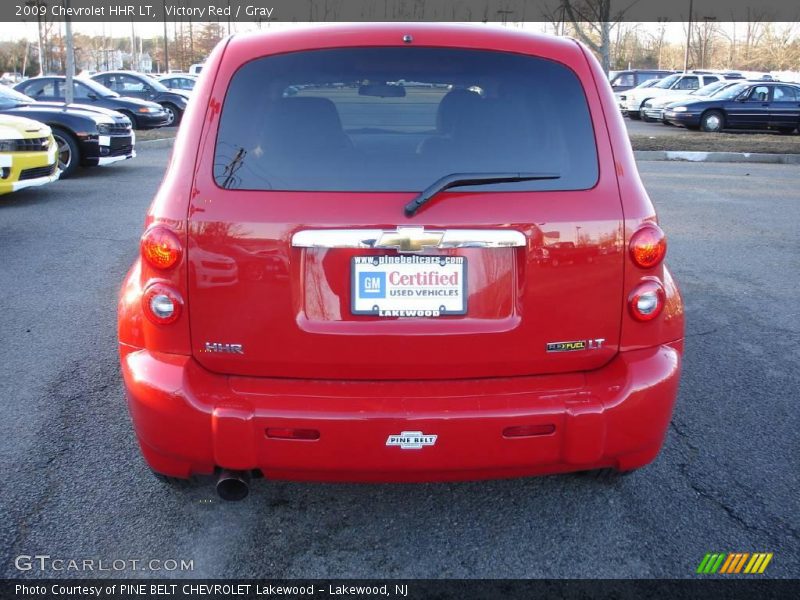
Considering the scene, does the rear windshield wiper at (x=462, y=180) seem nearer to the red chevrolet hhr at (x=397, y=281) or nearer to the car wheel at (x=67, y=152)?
the red chevrolet hhr at (x=397, y=281)

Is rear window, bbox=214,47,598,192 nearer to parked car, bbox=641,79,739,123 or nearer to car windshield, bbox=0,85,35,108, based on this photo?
car windshield, bbox=0,85,35,108

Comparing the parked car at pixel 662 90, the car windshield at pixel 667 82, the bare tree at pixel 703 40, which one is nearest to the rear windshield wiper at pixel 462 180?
the parked car at pixel 662 90

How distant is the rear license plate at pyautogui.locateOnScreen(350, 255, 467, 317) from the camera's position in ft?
8.18

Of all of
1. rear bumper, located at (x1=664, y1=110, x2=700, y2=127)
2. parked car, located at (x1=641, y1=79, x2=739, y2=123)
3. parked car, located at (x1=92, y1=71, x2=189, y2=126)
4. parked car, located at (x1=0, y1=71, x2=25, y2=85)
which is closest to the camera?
parked car, located at (x1=92, y1=71, x2=189, y2=126)

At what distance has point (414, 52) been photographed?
267cm

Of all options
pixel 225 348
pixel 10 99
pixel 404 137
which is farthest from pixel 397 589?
pixel 10 99

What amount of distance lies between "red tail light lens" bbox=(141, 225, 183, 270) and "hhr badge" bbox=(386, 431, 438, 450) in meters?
0.89

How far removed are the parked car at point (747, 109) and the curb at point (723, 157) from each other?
24.5 ft

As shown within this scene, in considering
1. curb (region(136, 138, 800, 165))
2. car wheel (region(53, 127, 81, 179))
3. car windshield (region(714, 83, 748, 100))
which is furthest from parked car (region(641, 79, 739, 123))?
car wheel (region(53, 127, 81, 179))

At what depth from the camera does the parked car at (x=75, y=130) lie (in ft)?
38.4

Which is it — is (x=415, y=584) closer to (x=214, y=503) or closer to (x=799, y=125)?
(x=214, y=503)

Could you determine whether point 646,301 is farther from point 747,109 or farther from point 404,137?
point 747,109

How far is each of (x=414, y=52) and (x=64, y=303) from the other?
3.96m

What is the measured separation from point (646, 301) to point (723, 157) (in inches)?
581
